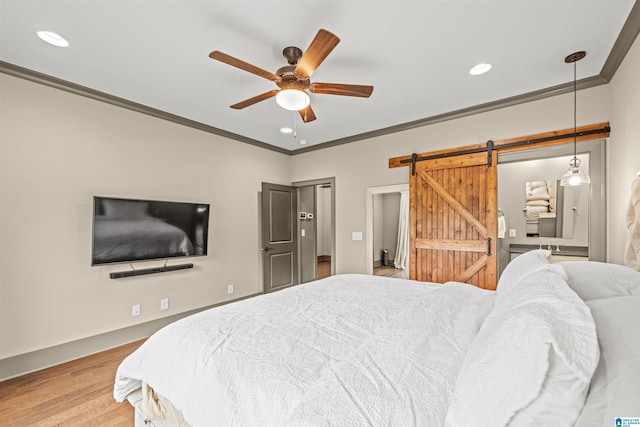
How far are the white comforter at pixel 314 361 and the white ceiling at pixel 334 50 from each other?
78.2 inches

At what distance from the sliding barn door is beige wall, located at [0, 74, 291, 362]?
2983 millimetres

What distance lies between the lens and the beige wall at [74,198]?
248cm

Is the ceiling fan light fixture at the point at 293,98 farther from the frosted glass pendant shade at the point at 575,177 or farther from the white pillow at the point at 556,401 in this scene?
the frosted glass pendant shade at the point at 575,177

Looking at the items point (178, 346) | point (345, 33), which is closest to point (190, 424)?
point (178, 346)

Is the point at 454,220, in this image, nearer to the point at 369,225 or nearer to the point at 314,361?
the point at 369,225

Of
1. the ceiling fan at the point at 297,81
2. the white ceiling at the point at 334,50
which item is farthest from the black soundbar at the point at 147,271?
the ceiling fan at the point at 297,81

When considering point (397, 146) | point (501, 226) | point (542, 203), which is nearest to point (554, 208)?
point (542, 203)

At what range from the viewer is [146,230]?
10.4ft

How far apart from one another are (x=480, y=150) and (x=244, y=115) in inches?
120

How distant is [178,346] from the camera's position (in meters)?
1.36

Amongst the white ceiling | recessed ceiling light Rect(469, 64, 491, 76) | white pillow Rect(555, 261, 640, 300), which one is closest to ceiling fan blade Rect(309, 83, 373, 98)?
the white ceiling

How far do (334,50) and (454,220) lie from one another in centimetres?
252

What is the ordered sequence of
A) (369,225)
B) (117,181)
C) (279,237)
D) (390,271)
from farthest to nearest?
(390,271) < (279,237) < (369,225) < (117,181)

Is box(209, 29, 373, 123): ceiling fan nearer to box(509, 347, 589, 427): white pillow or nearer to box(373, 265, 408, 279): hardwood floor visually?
box(509, 347, 589, 427): white pillow
